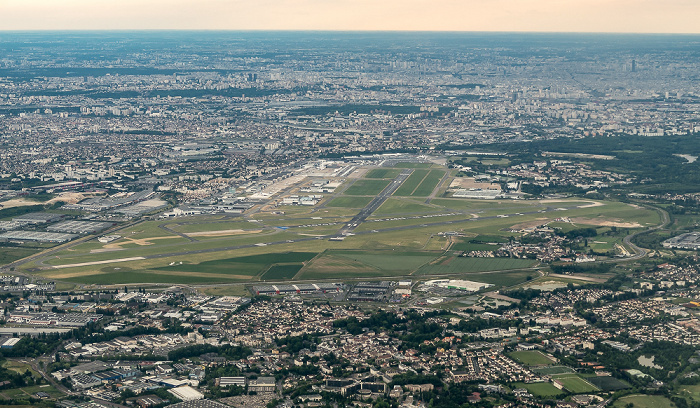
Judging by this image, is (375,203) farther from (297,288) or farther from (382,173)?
(297,288)

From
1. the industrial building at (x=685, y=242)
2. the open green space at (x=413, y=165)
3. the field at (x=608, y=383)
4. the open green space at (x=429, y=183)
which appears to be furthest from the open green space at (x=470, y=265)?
the open green space at (x=413, y=165)

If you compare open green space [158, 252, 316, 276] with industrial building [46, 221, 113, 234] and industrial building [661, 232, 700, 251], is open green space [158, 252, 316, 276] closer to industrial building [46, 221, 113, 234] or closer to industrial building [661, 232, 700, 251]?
industrial building [46, 221, 113, 234]

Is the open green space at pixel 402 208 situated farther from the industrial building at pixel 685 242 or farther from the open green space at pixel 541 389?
the open green space at pixel 541 389

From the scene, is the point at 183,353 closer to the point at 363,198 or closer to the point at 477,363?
the point at 477,363

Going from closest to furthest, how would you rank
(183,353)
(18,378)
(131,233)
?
(18,378) < (183,353) < (131,233)

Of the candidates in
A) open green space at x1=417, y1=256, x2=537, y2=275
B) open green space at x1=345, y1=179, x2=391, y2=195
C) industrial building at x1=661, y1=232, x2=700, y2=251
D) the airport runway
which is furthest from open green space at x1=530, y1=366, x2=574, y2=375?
open green space at x1=345, y1=179, x2=391, y2=195

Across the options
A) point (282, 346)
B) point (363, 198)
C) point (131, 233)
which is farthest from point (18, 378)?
point (363, 198)

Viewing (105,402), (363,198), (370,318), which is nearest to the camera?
(105,402)
